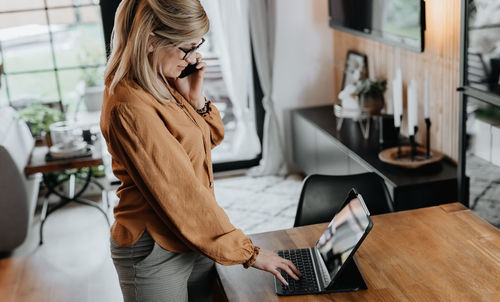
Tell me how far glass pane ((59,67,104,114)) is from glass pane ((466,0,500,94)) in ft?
10.9

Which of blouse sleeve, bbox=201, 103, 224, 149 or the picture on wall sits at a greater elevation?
blouse sleeve, bbox=201, 103, 224, 149

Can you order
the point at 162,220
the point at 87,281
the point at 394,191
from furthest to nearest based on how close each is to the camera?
the point at 87,281, the point at 394,191, the point at 162,220

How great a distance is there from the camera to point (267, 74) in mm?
5066

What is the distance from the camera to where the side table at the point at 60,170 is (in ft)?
13.5

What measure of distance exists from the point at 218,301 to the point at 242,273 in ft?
0.52

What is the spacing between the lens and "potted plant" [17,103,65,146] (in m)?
4.99

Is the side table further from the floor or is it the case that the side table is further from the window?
the window

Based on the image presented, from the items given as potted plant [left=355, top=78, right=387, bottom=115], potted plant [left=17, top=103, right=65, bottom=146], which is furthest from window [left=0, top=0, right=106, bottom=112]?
potted plant [left=355, top=78, right=387, bottom=115]

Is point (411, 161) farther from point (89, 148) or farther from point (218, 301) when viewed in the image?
point (89, 148)

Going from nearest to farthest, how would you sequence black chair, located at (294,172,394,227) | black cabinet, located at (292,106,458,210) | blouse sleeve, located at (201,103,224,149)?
blouse sleeve, located at (201,103,224,149) < black chair, located at (294,172,394,227) < black cabinet, located at (292,106,458,210)

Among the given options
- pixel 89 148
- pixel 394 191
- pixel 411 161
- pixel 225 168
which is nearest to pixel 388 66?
pixel 411 161

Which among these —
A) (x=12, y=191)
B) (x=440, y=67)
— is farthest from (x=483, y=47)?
(x=12, y=191)

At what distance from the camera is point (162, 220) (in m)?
1.83

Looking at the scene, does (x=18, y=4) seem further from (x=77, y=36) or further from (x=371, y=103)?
(x=371, y=103)
